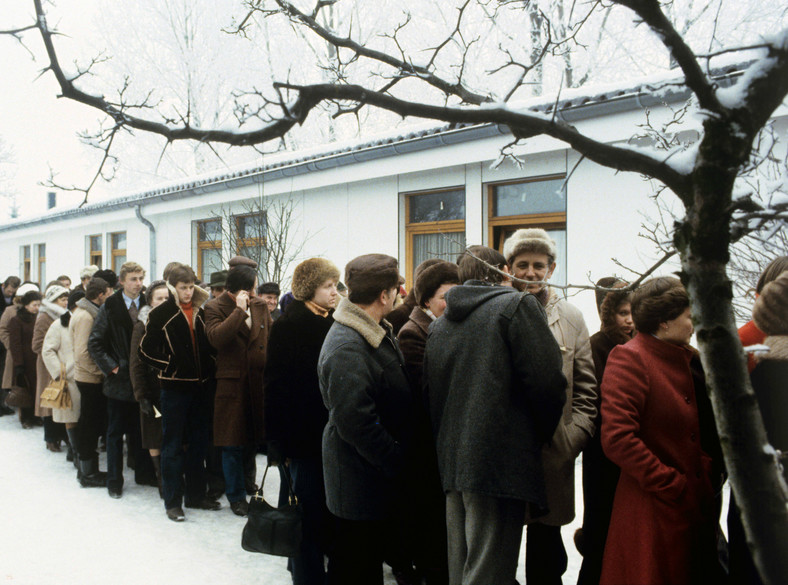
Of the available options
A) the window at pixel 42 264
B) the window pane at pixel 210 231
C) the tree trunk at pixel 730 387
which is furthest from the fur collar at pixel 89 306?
the window at pixel 42 264

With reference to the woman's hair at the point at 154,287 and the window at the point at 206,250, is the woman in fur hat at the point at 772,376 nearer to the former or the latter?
the woman's hair at the point at 154,287

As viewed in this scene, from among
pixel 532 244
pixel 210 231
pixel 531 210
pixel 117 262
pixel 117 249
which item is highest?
pixel 210 231

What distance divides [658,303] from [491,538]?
1.19 meters

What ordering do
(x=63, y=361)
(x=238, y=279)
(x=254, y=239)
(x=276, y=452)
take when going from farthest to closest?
1. (x=254, y=239)
2. (x=63, y=361)
3. (x=238, y=279)
4. (x=276, y=452)

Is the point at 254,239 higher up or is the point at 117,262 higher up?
the point at 254,239

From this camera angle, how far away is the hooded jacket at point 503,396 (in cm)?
267

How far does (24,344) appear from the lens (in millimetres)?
8320

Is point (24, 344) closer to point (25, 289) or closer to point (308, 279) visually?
point (25, 289)

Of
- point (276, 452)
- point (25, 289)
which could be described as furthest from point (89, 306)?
point (276, 452)

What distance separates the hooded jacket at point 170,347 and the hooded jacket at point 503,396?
305 cm

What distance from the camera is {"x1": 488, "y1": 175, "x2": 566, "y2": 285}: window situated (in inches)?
285

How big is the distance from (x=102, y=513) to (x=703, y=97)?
5.47m

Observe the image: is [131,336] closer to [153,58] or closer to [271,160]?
[271,160]

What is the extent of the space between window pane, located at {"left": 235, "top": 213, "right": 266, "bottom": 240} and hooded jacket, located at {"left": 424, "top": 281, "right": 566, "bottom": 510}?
7642 mm
